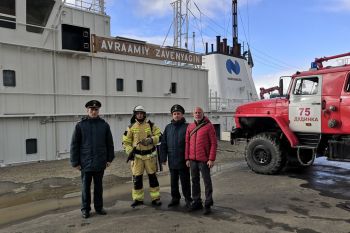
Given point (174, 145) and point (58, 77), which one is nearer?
point (174, 145)

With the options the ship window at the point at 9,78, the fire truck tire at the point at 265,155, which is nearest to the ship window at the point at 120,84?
the ship window at the point at 9,78

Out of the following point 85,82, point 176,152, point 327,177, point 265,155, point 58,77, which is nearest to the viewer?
point 176,152

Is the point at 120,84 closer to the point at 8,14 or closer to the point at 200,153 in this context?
the point at 8,14

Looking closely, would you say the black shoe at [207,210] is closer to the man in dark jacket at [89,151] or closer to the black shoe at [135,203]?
the black shoe at [135,203]

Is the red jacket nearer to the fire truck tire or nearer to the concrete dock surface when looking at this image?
the concrete dock surface

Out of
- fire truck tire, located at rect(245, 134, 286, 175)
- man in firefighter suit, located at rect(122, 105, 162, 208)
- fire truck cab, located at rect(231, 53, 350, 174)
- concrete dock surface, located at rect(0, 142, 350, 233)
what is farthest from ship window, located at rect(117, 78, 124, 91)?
man in firefighter suit, located at rect(122, 105, 162, 208)

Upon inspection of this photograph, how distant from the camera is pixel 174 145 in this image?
232 inches

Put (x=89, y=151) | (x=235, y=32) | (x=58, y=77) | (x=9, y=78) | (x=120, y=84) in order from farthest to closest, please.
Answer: (x=235, y=32)
(x=120, y=84)
(x=58, y=77)
(x=9, y=78)
(x=89, y=151)

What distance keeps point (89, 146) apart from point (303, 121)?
5310 millimetres

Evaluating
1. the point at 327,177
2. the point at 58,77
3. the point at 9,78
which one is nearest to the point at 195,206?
the point at 327,177

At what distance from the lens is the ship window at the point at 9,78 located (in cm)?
1137

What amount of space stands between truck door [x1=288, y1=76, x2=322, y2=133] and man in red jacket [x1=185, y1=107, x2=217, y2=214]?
3.75m

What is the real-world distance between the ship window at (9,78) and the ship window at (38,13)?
5.44ft

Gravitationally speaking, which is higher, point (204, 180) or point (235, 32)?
point (235, 32)
